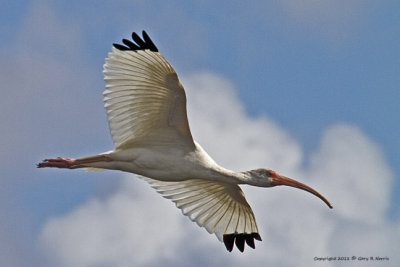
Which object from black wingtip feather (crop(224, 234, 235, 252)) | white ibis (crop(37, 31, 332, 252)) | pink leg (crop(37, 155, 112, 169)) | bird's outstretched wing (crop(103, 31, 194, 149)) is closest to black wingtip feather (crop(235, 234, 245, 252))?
black wingtip feather (crop(224, 234, 235, 252))

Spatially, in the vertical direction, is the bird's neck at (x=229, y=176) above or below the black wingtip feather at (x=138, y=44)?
below

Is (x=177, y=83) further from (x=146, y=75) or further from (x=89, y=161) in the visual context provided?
(x=89, y=161)

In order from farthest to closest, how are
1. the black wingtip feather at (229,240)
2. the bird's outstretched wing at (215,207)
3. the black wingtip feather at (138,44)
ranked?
the black wingtip feather at (229,240) → the bird's outstretched wing at (215,207) → the black wingtip feather at (138,44)

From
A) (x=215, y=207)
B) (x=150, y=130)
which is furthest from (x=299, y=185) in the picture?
(x=150, y=130)

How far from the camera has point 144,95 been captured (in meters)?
18.0

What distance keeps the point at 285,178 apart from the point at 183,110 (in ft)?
10.6

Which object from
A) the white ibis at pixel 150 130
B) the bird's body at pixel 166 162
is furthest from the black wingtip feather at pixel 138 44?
the bird's body at pixel 166 162

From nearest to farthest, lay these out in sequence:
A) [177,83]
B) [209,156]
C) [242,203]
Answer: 1. [177,83]
2. [209,156]
3. [242,203]

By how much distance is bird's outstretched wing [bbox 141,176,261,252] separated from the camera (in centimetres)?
2064

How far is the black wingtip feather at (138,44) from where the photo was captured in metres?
17.7

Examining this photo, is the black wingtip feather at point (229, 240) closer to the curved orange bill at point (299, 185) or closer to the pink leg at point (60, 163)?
the curved orange bill at point (299, 185)

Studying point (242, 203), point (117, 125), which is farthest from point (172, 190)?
point (117, 125)

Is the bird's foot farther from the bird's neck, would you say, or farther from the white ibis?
the bird's neck

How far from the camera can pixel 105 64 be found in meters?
17.9
